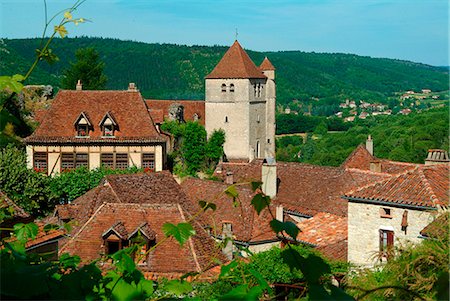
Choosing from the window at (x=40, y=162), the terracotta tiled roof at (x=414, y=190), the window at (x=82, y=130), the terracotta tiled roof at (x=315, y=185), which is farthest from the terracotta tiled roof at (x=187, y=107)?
the terracotta tiled roof at (x=414, y=190)

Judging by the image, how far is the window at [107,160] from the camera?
35031 mm

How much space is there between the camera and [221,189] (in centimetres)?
2673

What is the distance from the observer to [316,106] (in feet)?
549

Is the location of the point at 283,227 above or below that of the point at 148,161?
above

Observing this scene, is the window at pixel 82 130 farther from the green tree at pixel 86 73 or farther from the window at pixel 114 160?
the green tree at pixel 86 73

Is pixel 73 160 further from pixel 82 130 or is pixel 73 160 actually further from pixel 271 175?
pixel 271 175

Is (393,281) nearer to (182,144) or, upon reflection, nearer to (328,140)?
(182,144)

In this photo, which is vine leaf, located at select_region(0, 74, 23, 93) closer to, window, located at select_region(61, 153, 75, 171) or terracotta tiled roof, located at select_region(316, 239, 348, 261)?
terracotta tiled roof, located at select_region(316, 239, 348, 261)

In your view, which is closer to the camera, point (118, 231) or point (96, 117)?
point (118, 231)

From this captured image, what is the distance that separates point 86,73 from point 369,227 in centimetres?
3774

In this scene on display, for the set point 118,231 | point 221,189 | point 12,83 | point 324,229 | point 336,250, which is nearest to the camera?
point 12,83

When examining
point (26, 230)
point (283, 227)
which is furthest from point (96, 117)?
point (283, 227)

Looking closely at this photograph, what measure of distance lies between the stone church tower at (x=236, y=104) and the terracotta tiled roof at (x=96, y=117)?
50.0ft

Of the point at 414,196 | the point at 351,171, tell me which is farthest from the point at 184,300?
the point at 351,171
